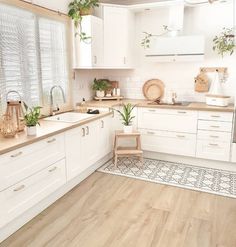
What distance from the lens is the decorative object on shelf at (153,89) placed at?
170 inches

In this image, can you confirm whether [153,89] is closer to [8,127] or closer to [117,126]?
[117,126]

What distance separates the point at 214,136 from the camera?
355 centimetres

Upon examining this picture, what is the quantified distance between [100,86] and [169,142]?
1.48 metres

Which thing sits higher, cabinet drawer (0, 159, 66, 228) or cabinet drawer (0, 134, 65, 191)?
cabinet drawer (0, 134, 65, 191)

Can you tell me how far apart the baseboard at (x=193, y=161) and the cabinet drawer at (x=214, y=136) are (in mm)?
373

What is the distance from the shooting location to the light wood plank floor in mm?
2156

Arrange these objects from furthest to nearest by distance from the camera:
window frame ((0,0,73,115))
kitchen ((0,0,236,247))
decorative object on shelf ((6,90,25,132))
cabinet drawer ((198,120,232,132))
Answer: cabinet drawer ((198,120,232,132)), window frame ((0,0,73,115)), decorative object on shelf ((6,90,25,132)), kitchen ((0,0,236,247))

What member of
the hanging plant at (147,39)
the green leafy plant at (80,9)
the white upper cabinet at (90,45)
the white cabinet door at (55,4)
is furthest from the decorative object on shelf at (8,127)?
the hanging plant at (147,39)

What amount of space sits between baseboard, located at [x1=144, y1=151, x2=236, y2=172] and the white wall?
1.00 metres

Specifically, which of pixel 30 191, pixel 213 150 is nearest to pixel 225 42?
pixel 213 150

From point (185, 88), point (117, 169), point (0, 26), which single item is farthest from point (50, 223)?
point (185, 88)

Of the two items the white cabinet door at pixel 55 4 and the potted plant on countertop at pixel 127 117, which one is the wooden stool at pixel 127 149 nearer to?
the potted plant on countertop at pixel 127 117

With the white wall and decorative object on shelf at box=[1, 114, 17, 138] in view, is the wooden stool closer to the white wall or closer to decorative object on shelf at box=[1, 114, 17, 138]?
the white wall

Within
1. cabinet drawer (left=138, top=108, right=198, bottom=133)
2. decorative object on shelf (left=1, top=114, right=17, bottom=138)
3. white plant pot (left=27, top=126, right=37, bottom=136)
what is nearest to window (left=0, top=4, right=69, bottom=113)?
decorative object on shelf (left=1, top=114, right=17, bottom=138)
